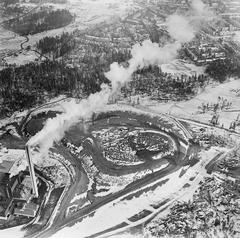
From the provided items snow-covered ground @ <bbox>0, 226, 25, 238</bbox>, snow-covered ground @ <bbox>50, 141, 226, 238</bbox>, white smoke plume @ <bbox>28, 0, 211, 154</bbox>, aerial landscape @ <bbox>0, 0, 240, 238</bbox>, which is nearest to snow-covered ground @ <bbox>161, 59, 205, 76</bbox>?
aerial landscape @ <bbox>0, 0, 240, 238</bbox>

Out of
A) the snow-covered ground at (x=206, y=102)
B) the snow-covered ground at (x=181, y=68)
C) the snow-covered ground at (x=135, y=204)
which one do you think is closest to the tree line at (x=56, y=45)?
the snow-covered ground at (x=181, y=68)

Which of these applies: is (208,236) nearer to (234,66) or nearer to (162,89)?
(162,89)

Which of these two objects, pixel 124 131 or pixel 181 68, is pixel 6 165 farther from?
pixel 181 68

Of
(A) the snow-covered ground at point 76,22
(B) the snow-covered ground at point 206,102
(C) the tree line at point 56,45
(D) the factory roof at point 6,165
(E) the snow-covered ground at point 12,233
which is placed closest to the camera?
(E) the snow-covered ground at point 12,233

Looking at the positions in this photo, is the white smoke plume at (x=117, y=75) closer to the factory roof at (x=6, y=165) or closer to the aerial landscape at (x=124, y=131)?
the aerial landscape at (x=124, y=131)

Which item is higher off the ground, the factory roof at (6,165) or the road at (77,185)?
the factory roof at (6,165)

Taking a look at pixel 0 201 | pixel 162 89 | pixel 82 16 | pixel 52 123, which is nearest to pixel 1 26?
pixel 82 16

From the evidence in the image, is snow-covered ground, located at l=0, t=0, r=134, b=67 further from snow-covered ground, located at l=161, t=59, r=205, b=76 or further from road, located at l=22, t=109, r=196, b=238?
road, located at l=22, t=109, r=196, b=238
